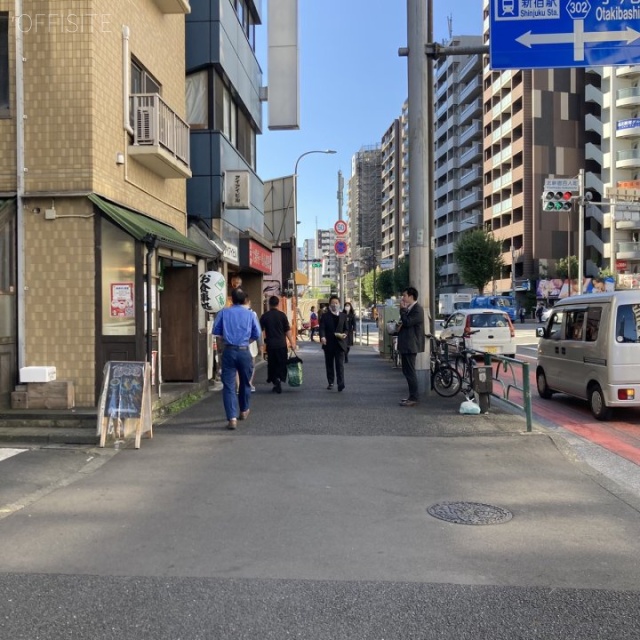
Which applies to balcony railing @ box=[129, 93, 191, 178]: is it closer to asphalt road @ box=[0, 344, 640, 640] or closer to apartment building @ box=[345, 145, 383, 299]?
asphalt road @ box=[0, 344, 640, 640]

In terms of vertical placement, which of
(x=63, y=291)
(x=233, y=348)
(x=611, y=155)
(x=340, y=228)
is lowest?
(x=233, y=348)

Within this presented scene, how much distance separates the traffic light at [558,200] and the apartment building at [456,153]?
47.2 metres

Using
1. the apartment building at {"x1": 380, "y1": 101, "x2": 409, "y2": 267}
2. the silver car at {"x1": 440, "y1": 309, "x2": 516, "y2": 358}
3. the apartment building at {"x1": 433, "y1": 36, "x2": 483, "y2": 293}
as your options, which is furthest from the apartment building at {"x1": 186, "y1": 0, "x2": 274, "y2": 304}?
the apartment building at {"x1": 380, "y1": 101, "x2": 409, "y2": 267}

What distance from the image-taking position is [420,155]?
38.7 ft

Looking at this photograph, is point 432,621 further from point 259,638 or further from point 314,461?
point 314,461

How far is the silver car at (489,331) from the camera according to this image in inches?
685

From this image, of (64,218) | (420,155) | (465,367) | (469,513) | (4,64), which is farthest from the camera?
(420,155)

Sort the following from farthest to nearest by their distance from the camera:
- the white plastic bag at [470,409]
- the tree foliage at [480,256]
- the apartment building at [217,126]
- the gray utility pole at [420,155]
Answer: the tree foliage at [480,256]
the apartment building at [217,126]
the gray utility pole at [420,155]
the white plastic bag at [470,409]

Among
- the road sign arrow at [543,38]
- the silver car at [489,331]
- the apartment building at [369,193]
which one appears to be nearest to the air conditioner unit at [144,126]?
the road sign arrow at [543,38]

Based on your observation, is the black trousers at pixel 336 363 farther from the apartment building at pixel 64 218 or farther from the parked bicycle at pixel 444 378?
the apartment building at pixel 64 218

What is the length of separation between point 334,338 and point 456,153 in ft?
270

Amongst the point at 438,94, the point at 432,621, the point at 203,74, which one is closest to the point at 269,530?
the point at 432,621

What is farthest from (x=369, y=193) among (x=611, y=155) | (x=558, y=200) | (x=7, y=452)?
(x=7, y=452)

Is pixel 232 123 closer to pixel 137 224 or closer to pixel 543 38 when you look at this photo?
pixel 137 224
